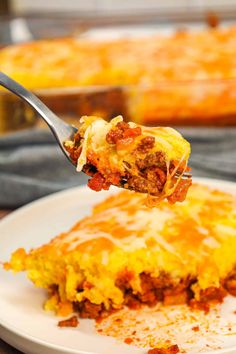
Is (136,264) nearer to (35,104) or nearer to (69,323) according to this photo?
(69,323)

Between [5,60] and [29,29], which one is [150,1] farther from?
[5,60]

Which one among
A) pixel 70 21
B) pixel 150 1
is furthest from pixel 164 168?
pixel 150 1

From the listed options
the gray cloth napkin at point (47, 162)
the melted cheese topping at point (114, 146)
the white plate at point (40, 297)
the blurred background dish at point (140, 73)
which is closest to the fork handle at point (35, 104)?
the melted cheese topping at point (114, 146)

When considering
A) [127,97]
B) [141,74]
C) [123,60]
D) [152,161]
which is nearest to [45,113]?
[152,161]

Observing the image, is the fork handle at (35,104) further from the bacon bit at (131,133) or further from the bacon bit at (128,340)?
the bacon bit at (128,340)

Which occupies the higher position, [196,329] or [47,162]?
[196,329]

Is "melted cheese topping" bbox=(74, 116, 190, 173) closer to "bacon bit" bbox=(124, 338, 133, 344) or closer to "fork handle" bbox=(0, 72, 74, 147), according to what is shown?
"fork handle" bbox=(0, 72, 74, 147)
